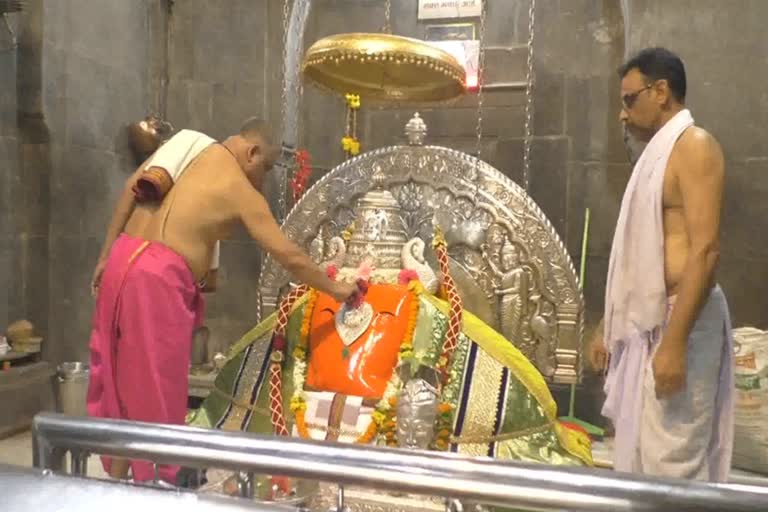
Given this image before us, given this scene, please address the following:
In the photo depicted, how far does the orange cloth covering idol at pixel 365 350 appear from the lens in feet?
10.4

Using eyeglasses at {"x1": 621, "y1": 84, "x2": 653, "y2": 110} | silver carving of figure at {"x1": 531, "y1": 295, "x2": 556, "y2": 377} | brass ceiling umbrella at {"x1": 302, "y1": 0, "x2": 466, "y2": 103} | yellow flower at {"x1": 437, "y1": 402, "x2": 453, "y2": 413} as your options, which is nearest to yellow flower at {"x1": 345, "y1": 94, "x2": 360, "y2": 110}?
brass ceiling umbrella at {"x1": 302, "y1": 0, "x2": 466, "y2": 103}

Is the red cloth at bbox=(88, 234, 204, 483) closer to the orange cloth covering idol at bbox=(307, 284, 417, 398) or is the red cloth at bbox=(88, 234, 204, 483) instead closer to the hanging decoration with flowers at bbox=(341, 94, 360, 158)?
the orange cloth covering idol at bbox=(307, 284, 417, 398)

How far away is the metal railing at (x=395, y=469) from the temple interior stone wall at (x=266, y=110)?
146 inches

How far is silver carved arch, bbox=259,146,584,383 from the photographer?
385 cm

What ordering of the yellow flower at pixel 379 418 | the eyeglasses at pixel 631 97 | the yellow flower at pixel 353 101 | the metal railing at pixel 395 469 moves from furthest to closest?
1. the yellow flower at pixel 353 101
2. the yellow flower at pixel 379 418
3. the eyeglasses at pixel 631 97
4. the metal railing at pixel 395 469

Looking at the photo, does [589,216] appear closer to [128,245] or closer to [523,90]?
[523,90]

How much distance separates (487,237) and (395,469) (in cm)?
307

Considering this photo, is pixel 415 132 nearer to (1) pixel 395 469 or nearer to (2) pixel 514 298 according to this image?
(2) pixel 514 298

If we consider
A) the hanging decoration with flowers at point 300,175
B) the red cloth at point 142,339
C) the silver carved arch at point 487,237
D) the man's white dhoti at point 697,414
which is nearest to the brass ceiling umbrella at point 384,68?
the silver carved arch at point 487,237

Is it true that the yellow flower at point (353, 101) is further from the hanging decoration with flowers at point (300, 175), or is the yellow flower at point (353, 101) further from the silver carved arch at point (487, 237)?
the silver carved arch at point (487, 237)

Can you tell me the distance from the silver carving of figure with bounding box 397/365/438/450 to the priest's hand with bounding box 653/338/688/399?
3.29ft

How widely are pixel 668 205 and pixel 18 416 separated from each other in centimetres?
394

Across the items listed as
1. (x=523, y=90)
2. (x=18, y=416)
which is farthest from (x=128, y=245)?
(x=523, y=90)

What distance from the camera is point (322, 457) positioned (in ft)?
3.33
